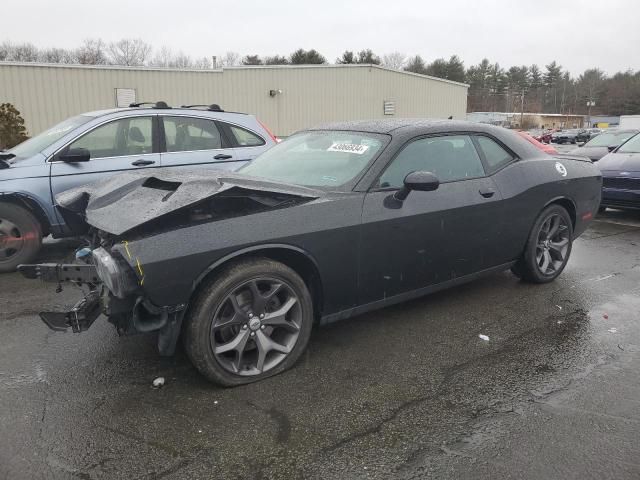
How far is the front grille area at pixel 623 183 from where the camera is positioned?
7984 millimetres

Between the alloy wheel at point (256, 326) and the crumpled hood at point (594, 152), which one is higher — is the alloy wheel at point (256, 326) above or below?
below

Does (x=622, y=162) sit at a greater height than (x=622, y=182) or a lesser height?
greater

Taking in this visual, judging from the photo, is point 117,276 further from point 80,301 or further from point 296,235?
point 296,235

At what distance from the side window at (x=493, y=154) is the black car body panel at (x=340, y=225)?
4 cm

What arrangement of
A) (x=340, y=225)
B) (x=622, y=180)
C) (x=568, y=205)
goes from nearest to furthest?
(x=340, y=225)
(x=568, y=205)
(x=622, y=180)

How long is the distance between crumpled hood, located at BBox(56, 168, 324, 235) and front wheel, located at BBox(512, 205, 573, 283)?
232cm

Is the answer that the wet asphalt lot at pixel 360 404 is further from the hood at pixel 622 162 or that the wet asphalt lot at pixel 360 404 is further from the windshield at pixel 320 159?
the hood at pixel 622 162

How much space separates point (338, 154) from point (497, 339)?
1.77m

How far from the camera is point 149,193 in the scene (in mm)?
3268

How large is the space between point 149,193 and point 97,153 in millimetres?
2958

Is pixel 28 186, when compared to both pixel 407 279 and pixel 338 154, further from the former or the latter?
pixel 407 279

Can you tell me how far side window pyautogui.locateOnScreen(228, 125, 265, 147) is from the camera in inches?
262

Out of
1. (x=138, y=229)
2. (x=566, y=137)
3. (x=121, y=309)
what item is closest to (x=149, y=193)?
(x=138, y=229)

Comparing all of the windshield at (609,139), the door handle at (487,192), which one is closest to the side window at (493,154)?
the door handle at (487,192)
